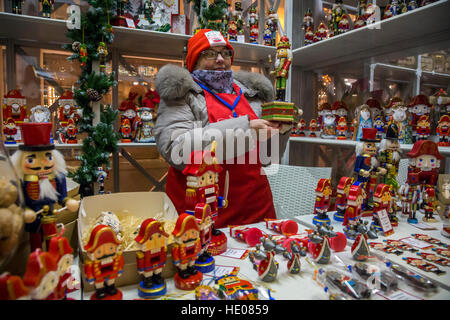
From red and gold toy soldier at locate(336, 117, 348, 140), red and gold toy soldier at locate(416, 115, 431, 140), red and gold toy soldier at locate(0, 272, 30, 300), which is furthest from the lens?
red and gold toy soldier at locate(336, 117, 348, 140)

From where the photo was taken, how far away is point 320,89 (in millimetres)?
2904

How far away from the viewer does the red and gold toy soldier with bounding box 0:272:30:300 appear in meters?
0.50

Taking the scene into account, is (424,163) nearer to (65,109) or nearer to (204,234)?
(204,234)

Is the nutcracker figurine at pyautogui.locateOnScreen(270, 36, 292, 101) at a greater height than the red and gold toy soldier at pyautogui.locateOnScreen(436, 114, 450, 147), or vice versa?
the nutcracker figurine at pyautogui.locateOnScreen(270, 36, 292, 101)

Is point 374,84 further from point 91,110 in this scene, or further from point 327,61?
point 91,110

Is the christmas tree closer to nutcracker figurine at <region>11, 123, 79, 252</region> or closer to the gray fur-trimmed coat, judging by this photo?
the gray fur-trimmed coat

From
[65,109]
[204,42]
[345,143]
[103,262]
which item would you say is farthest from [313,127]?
[103,262]

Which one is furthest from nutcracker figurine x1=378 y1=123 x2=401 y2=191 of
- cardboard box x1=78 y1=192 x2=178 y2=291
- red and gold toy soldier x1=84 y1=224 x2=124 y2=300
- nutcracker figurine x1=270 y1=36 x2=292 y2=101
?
red and gold toy soldier x1=84 y1=224 x2=124 y2=300

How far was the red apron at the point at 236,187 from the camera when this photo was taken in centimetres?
152

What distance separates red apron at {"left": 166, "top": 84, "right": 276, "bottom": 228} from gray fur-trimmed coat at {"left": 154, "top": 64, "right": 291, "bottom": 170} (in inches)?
3.3

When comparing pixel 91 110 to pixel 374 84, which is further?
pixel 374 84

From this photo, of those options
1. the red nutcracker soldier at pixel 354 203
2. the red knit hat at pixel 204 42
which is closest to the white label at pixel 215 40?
the red knit hat at pixel 204 42
